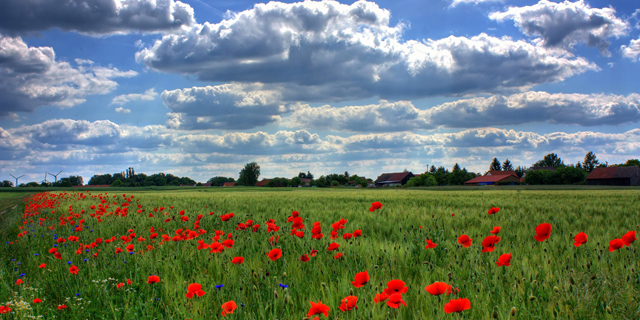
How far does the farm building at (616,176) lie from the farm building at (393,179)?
176ft

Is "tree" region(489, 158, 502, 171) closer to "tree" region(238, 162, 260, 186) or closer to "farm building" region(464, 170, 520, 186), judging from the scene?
"farm building" region(464, 170, 520, 186)

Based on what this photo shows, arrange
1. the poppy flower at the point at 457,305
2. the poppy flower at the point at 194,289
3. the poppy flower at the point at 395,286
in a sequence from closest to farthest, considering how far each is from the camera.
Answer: the poppy flower at the point at 457,305
the poppy flower at the point at 395,286
the poppy flower at the point at 194,289

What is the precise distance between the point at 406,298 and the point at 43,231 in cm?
808

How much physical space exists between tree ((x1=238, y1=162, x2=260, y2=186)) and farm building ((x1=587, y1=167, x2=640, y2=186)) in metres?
94.8

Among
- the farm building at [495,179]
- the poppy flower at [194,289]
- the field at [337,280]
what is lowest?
the farm building at [495,179]

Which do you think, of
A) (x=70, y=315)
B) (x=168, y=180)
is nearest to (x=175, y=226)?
(x=70, y=315)

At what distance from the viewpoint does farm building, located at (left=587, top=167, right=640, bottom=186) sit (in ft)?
251

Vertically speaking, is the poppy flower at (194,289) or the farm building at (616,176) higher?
the poppy flower at (194,289)

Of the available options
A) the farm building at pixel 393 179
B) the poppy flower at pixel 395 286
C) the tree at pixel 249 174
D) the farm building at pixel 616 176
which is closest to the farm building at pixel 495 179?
the farm building at pixel 616 176

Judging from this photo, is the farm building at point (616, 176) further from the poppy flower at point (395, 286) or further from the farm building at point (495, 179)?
the poppy flower at point (395, 286)

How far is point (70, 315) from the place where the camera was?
339cm

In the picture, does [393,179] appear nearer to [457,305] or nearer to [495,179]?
[495,179]

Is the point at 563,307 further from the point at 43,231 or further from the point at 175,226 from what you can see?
the point at 43,231

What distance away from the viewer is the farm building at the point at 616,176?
251 ft
